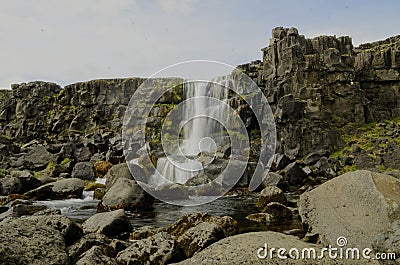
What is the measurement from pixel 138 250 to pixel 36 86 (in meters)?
95.6

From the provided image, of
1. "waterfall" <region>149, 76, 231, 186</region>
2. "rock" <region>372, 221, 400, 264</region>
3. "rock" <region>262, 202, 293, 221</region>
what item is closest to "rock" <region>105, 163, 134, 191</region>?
"waterfall" <region>149, 76, 231, 186</region>

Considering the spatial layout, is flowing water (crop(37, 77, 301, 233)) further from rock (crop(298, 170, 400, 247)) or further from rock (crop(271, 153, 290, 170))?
rock (crop(271, 153, 290, 170))

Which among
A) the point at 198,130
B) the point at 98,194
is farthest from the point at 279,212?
the point at 198,130

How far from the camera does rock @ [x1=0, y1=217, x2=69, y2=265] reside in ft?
32.8

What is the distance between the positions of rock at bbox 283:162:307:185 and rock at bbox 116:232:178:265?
102 ft

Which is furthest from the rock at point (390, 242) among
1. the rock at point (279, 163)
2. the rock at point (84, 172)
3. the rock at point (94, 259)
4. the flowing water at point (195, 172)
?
the rock at point (84, 172)

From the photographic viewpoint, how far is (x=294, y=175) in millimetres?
42281

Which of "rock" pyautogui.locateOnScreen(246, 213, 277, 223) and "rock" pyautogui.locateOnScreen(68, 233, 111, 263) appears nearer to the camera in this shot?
"rock" pyautogui.locateOnScreen(68, 233, 111, 263)

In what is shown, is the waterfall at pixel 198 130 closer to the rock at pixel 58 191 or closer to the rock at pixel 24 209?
the rock at pixel 58 191

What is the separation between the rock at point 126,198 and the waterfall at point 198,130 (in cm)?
1499

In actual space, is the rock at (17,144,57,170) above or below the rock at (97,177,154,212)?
above

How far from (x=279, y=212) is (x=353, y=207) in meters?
10.5

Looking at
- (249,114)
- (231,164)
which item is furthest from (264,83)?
(231,164)

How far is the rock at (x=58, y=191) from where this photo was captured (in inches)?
1313
